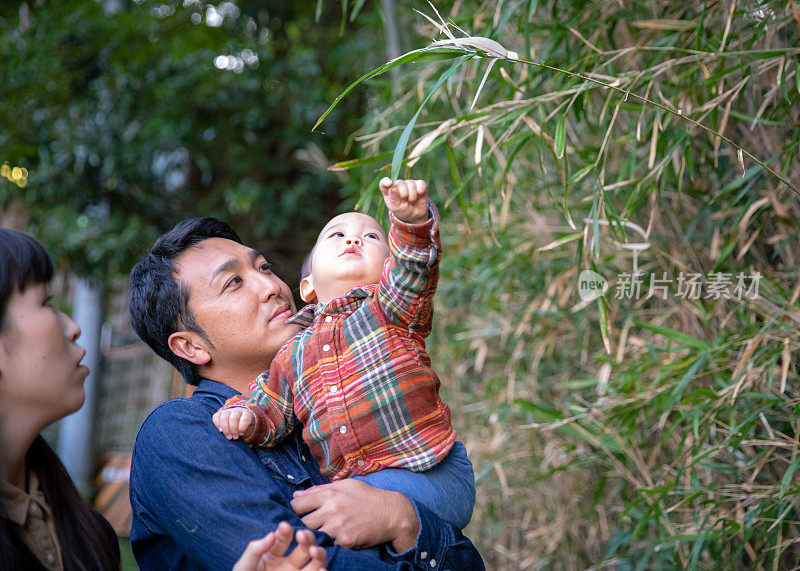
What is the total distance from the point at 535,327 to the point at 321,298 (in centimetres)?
132

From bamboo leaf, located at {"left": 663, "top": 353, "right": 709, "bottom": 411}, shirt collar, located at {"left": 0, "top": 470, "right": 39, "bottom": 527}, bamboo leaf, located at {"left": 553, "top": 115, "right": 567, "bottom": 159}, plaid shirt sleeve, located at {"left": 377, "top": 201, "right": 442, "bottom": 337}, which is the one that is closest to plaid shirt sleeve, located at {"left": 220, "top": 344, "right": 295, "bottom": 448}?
plaid shirt sleeve, located at {"left": 377, "top": 201, "right": 442, "bottom": 337}

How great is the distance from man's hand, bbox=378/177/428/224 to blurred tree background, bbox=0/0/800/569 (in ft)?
0.34

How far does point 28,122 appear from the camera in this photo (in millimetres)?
4473

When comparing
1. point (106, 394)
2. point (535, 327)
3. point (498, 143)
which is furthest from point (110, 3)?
point (498, 143)

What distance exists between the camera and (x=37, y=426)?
3.81 ft

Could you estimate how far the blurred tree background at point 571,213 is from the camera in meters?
1.72

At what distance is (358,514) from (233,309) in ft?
1.49

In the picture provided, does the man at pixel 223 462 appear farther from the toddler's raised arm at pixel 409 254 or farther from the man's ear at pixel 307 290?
the toddler's raised arm at pixel 409 254

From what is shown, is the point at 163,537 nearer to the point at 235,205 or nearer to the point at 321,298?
the point at 321,298

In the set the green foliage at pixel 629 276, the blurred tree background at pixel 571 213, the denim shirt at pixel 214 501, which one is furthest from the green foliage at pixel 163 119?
the denim shirt at pixel 214 501

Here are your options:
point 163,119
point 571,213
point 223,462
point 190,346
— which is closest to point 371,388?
point 223,462

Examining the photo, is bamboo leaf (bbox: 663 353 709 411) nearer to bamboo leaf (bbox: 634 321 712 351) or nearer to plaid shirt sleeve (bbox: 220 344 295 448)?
bamboo leaf (bbox: 634 321 712 351)

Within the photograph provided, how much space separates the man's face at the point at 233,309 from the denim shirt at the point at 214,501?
9 centimetres

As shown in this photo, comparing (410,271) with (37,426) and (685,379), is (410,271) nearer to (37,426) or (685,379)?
(37,426)
